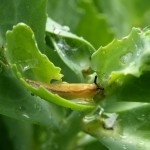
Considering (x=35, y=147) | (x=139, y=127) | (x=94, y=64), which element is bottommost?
(x=35, y=147)

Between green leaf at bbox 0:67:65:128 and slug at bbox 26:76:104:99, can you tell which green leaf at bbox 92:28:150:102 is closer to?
slug at bbox 26:76:104:99

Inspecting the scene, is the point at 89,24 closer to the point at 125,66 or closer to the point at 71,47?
the point at 71,47

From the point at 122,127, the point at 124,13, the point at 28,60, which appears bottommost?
the point at 122,127

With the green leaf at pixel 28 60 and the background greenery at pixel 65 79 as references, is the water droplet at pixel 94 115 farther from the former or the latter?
the green leaf at pixel 28 60

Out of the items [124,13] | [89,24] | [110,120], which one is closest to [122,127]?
[110,120]

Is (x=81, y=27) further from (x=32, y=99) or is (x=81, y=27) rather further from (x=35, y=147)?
(x=32, y=99)

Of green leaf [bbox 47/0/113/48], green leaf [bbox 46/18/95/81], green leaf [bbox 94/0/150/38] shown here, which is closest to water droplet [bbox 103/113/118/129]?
green leaf [bbox 46/18/95/81]

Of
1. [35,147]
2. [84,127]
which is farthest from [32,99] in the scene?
[35,147]
